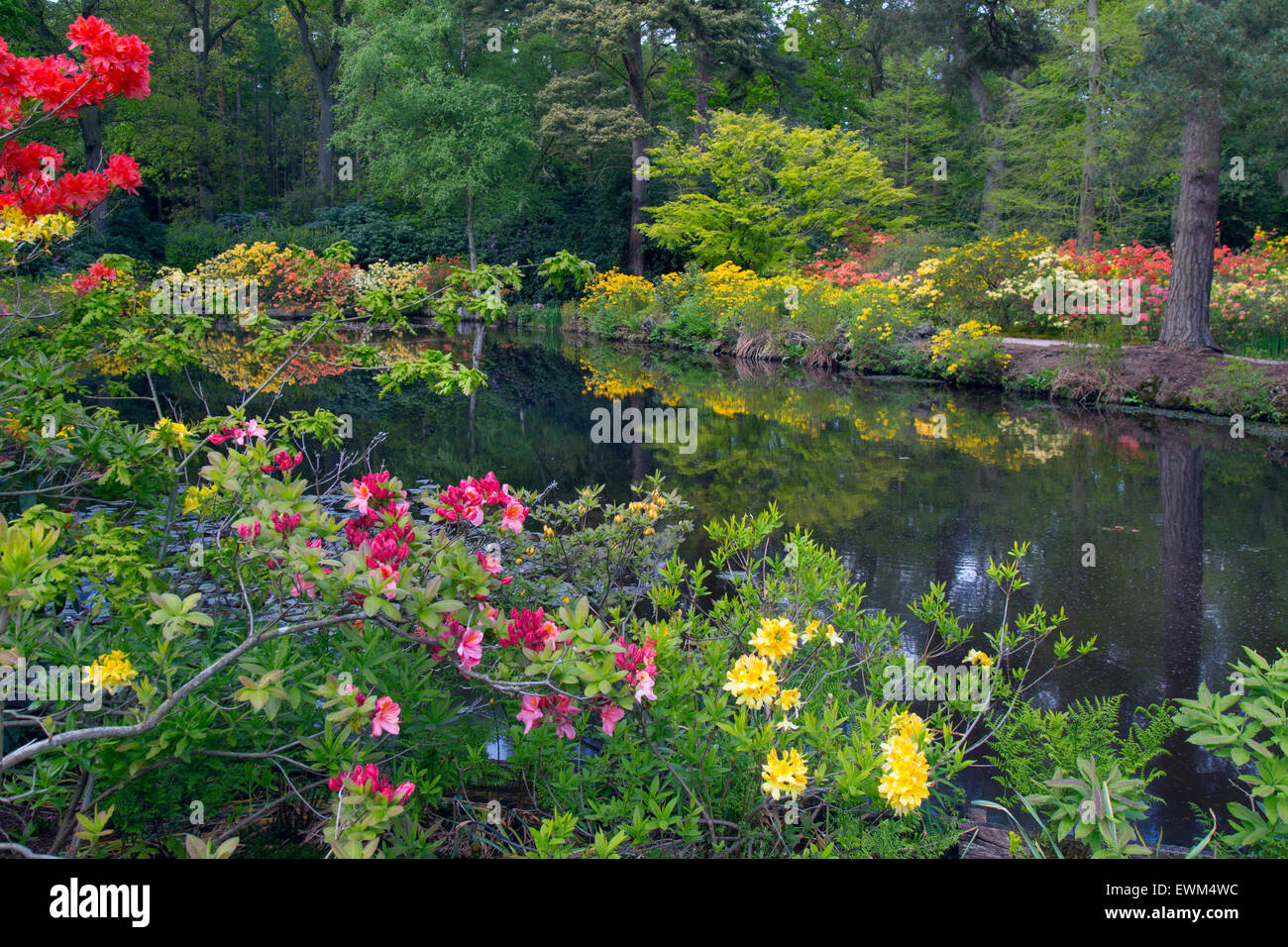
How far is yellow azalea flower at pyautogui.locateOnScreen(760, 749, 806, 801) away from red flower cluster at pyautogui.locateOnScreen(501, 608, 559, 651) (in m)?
0.55

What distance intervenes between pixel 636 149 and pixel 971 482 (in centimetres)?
2049

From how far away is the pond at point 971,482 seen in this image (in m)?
4.15

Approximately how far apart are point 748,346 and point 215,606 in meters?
15.4

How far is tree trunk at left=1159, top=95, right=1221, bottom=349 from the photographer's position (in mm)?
10953

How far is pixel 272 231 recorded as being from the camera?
27219mm

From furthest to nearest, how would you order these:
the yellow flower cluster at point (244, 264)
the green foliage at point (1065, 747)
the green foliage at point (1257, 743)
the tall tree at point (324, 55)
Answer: the tall tree at point (324, 55) < the yellow flower cluster at point (244, 264) < the green foliage at point (1065, 747) < the green foliage at point (1257, 743)

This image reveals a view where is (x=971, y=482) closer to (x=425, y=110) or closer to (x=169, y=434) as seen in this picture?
(x=169, y=434)

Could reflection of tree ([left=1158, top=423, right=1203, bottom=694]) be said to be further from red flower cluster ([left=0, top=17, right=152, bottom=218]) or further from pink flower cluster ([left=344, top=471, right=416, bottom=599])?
red flower cluster ([left=0, top=17, right=152, bottom=218])

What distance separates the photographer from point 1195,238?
11.3 meters

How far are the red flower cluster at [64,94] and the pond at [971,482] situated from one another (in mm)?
3564

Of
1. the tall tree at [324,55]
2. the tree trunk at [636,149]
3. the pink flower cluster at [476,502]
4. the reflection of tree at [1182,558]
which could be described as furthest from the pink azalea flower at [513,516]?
the tall tree at [324,55]

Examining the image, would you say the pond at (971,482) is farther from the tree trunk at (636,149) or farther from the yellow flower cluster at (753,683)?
the tree trunk at (636,149)
